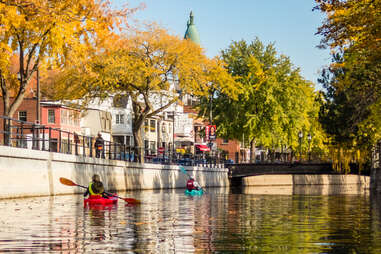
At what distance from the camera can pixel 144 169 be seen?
158 feet

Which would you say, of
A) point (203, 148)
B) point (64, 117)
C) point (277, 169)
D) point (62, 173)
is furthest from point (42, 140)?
point (203, 148)

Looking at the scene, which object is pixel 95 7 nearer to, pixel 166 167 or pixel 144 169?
pixel 144 169

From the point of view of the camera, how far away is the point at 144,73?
49094 mm

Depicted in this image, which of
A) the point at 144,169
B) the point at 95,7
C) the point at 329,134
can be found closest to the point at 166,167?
the point at 144,169

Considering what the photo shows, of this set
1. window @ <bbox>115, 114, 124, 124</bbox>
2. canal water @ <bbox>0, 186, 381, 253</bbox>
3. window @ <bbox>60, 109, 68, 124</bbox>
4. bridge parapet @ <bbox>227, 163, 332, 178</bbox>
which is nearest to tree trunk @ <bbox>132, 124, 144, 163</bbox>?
bridge parapet @ <bbox>227, 163, 332, 178</bbox>

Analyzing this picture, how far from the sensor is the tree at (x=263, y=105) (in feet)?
253

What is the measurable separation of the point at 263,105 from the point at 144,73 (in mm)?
30594

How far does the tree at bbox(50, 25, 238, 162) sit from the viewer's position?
48438 mm

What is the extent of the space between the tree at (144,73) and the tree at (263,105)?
24328 millimetres

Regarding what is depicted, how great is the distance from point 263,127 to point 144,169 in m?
31.0

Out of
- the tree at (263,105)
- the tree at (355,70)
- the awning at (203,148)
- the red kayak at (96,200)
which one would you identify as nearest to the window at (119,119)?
the awning at (203,148)

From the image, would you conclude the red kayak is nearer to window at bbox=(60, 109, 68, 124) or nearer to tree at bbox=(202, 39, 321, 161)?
tree at bbox=(202, 39, 321, 161)

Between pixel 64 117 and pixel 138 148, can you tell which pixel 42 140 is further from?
pixel 64 117

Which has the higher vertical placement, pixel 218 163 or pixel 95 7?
pixel 95 7
